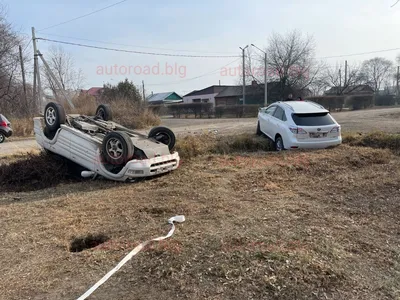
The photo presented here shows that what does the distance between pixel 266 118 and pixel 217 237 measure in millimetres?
8160

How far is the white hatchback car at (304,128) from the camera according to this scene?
9398mm

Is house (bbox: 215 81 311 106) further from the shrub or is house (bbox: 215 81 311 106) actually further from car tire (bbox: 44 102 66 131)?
car tire (bbox: 44 102 66 131)

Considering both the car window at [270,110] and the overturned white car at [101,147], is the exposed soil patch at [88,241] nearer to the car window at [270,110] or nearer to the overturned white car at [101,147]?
the overturned white car at [101,147]

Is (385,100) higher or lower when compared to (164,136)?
higher

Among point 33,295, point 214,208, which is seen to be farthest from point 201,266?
point 214,208

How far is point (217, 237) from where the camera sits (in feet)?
11.8

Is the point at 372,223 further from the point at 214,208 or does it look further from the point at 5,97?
the point at 5,97

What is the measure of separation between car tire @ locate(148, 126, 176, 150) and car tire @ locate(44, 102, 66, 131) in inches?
79.5

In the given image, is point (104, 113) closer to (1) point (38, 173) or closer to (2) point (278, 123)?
(1) point (38, 173)

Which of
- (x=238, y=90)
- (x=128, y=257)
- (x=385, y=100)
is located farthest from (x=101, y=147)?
(x=385, y=100)

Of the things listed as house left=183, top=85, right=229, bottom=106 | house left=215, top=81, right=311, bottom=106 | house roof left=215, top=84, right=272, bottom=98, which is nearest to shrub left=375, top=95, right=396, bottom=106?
house left=215, top=81, right=311, bottom=106

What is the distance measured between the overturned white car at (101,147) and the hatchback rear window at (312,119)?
4.20 metres

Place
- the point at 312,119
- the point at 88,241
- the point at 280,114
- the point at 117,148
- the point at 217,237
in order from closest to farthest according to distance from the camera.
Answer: the point at 217,237
the point at 88,241
the point at 117,148
the point at 312,119
the point at 280,114

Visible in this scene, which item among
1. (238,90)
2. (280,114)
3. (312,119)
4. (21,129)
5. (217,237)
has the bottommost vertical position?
(217,237)
